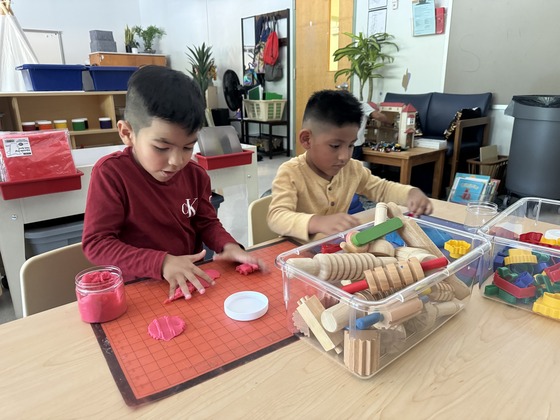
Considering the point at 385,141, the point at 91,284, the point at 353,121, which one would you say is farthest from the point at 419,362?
the point at 385,141

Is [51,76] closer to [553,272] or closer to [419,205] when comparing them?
[419,205]

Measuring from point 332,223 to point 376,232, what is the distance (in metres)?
0.23

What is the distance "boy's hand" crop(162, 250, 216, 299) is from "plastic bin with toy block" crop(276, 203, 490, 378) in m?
0.22

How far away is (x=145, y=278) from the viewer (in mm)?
869

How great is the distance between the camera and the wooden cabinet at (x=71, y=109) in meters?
3.13

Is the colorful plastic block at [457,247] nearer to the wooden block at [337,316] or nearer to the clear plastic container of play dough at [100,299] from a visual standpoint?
the wooden block at [337,316]

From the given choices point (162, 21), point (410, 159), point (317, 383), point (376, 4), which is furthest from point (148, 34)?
point (317, 383)

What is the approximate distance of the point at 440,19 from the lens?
3.77 m

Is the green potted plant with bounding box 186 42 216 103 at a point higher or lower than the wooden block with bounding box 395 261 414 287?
higher

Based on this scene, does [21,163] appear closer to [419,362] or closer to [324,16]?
[419,362]

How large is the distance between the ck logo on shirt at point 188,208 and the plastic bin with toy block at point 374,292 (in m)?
0.48

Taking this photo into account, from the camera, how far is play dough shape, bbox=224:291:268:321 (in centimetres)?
71

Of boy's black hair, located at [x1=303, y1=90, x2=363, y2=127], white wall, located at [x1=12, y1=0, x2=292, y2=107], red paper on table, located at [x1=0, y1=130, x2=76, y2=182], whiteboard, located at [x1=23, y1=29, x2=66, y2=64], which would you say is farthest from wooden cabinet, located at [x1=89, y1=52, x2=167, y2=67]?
boy's black hair, located at [x1=303, y1=90, x2=363, y2=127]

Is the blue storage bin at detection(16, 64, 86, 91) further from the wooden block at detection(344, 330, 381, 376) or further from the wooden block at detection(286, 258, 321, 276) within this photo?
the wooden block at detection(344, 330, 381, 376)
